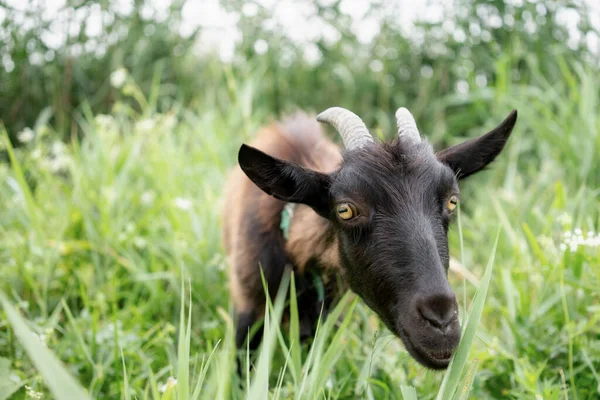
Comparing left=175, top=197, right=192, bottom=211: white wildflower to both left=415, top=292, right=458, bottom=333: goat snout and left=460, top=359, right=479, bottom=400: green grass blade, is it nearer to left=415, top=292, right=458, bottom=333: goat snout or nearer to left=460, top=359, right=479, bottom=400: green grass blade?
left=415, top=292, right=458, bottom=333: goat snout

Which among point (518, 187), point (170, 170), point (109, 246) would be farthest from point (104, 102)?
point (518, 187)

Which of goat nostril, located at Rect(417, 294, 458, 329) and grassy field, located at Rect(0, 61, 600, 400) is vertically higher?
goat nostril, located at Rect(417, 294, 458, 329)

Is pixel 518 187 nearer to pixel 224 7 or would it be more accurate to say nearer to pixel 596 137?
pixel 596 137

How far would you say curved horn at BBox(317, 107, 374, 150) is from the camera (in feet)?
10.0

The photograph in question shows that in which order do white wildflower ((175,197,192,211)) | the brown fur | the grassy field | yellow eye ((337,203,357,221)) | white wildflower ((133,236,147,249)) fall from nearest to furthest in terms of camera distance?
yellow eye ((337,203,357,221))
the grassy field
the brown fur
white wildflower ((133,236,147,249))
white wildflower ((175,197,192,211))

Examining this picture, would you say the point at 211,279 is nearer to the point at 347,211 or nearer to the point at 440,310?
the point at 347,211

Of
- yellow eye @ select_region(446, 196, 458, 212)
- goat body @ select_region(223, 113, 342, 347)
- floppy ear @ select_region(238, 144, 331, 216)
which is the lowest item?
goat body @ select_region(223, 113, 342, 347)

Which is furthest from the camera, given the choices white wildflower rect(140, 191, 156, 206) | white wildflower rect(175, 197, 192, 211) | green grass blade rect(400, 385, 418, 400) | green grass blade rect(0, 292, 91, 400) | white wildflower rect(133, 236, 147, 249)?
white wildflower rect(140, 191, 156, 206)

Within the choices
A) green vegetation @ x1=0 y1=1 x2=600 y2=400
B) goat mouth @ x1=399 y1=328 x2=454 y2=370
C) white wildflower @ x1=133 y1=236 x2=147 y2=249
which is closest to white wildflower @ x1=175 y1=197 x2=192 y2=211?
green vegetation @ x1=0 y1=1 x2=600 y2=400

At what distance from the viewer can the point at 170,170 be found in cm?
564

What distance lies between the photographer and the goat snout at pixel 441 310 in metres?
2.38

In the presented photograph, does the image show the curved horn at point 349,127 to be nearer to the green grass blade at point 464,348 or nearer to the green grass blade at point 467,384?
the green grass blade at point 464,348

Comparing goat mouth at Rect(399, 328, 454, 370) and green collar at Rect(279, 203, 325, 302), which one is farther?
green collar at Rect(279, 203, 325, 302)

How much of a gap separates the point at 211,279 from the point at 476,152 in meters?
2.23
